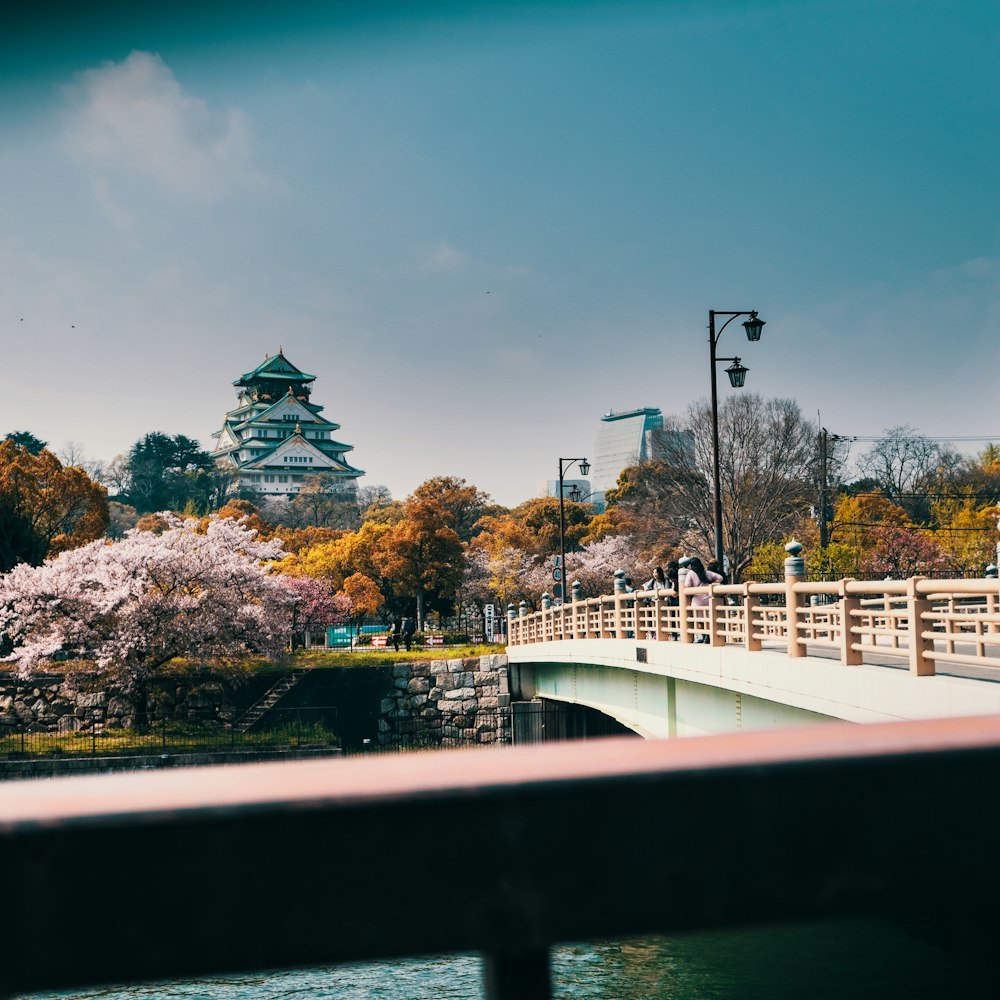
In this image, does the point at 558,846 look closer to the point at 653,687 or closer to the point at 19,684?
the point at 653,687

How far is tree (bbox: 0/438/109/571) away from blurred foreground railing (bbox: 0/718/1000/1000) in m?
45.8

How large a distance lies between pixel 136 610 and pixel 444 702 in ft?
38.2

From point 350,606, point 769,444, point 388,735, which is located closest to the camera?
point 388,735

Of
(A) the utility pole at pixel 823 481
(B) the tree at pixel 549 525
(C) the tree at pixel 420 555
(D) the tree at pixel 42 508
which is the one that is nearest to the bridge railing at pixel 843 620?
(A) the utility pole at pixel 823 481

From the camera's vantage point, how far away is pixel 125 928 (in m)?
0.87

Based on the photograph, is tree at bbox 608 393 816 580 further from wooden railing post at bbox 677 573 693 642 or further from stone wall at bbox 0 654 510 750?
wooden railing post at bbox 677 573 693 642

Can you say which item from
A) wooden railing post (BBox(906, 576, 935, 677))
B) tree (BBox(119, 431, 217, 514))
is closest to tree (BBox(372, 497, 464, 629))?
wooden railing post (BBox(906, 576, 935, 677))

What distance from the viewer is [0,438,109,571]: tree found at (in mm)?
43719

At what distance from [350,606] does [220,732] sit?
64.9ft

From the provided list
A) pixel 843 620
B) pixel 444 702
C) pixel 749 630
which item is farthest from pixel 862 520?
pixel 843 620

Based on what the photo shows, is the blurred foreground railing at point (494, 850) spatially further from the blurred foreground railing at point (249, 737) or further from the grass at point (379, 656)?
the grass at point (379, 656)

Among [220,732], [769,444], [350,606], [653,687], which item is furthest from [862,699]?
[350,606]

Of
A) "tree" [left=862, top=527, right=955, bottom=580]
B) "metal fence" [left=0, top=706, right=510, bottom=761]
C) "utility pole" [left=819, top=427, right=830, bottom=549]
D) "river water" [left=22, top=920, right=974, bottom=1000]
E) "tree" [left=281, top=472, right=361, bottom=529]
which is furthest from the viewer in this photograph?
"tree" [left=281, top=472, right=361, bottom=529]

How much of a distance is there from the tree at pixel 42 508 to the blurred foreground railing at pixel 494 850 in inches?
1802
